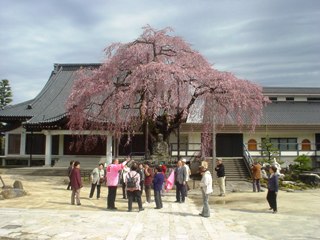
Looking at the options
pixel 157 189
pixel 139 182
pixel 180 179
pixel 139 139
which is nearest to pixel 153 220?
pixel 139 182

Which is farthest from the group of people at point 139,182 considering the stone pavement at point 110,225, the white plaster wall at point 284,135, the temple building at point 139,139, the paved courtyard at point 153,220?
the white plaster wall at point 284,135

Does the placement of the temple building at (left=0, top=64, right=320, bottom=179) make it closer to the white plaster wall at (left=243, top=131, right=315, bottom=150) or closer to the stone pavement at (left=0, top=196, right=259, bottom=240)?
the white plaster wall at (left=243, top=131, right=315, bottom=150)

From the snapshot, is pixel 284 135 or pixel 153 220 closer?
pixel 153 220

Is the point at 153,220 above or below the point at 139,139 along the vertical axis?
below

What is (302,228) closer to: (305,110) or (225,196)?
(225,196)

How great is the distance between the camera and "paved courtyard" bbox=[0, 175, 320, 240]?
932cm

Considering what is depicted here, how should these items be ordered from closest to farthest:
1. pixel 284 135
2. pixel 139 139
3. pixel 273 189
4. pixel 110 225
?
pixel 110 225 < pixel 273 189 < pixel 139 139 < pixel 284 135

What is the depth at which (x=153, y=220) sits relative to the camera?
11.2 meters

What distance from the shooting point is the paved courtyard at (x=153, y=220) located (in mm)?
9320

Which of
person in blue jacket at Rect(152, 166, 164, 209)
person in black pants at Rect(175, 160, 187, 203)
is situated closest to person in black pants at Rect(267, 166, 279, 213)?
person in black pants at Rect(175, 160, 187, 203)

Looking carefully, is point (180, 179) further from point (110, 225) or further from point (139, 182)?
point (110, 225)

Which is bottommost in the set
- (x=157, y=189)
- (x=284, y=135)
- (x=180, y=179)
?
(x=157, y=189)

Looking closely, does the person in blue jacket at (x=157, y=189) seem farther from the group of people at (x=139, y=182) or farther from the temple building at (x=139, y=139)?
the temple building at (x=139, y=139)

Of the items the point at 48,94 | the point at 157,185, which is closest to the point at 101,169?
the point at 157,185
